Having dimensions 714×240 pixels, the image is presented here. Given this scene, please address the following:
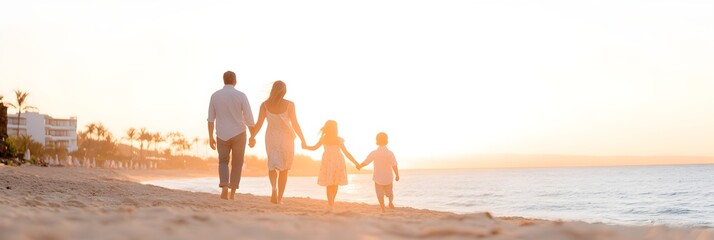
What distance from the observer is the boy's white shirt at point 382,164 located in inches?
432

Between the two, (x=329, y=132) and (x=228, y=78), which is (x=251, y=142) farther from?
(x=329, y=132)

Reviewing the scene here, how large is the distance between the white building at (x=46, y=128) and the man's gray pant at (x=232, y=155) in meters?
105

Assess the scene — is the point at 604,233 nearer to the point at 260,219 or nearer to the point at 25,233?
the point at 260,219

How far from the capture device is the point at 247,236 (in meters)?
3.12

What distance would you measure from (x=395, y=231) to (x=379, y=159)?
7.50 meters

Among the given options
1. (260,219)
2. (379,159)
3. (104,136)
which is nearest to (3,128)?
(379,159)

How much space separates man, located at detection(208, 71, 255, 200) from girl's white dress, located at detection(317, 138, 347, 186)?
1695mm

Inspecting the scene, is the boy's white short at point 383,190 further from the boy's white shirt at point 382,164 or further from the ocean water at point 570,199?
the ocean water at point 570,199

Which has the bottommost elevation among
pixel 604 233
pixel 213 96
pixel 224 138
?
pixel 604 233

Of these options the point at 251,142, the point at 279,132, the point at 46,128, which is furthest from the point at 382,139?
the point at 46,128

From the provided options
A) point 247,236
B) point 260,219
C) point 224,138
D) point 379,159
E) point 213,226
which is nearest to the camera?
point 247,236

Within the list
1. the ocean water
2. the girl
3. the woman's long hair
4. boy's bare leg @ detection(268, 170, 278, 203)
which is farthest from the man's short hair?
the ocean water

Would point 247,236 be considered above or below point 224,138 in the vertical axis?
below

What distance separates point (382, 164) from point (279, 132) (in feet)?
7.86
